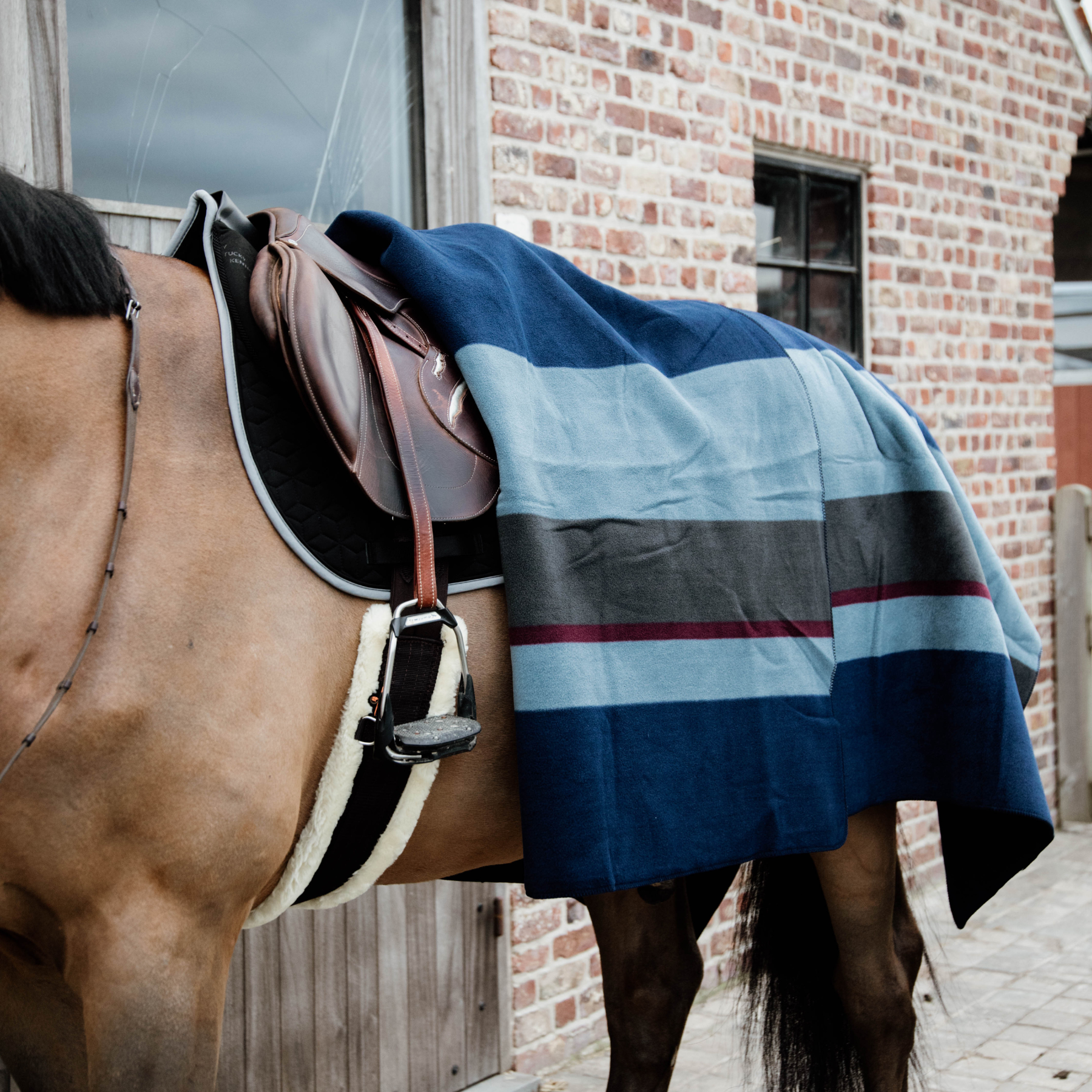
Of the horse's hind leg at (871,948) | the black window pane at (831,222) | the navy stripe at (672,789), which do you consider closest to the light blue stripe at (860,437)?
the navy stripe at (672,789)

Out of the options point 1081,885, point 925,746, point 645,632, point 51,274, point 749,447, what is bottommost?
point 1081,885

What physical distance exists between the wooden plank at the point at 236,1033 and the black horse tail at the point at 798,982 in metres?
1.19

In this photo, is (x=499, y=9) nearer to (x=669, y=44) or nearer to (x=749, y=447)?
(x=669, y=44)

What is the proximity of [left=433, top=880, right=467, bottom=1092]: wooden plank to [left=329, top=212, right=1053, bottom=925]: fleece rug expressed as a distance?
139 cm

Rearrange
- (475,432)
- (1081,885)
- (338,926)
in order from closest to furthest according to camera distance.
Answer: (475,432) < (338,926) < (1081,885)

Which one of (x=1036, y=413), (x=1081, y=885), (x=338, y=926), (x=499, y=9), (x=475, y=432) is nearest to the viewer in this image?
(x=475, y=432)

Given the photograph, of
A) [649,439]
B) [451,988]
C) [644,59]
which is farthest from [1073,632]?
[649,439]

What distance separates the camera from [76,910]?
4.46 feet

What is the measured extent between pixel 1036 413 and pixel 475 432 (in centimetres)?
463

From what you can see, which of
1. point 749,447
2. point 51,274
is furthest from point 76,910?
point 749,447

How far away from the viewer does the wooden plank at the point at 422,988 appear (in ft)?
10.3

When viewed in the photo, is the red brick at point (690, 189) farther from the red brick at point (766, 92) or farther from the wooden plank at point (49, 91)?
the wooden plank at point (49, 91)

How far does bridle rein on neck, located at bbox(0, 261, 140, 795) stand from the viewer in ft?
4.30

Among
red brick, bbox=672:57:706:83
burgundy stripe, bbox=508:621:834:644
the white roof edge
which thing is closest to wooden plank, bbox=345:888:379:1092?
burgundy stripe, bbox=508:621:834:644
